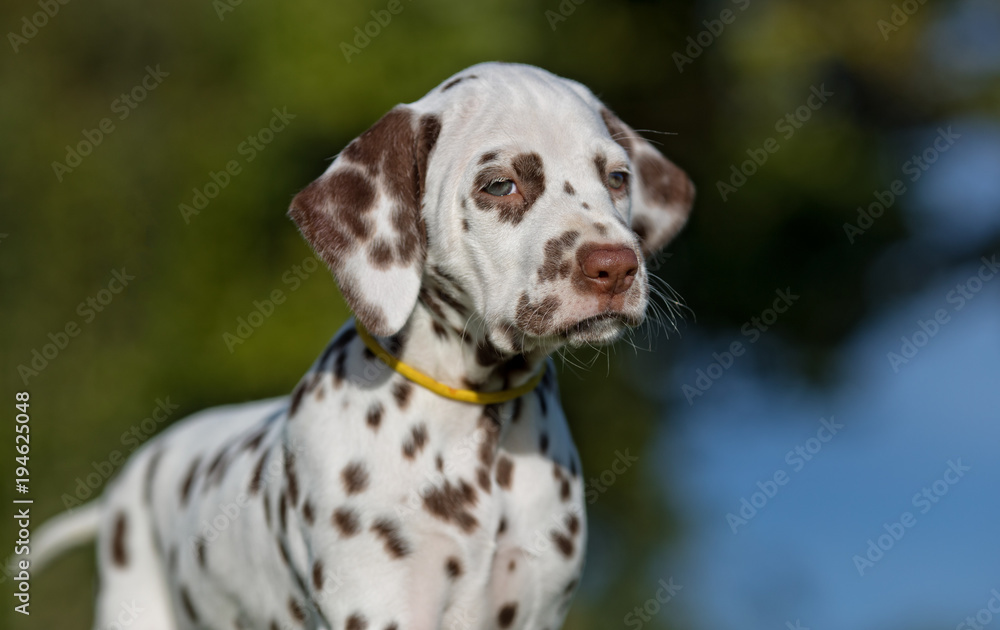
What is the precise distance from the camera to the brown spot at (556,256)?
4.02 metres

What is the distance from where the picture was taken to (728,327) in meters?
15.7

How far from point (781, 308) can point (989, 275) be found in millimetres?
2723

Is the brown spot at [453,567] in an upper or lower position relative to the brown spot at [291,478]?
lower

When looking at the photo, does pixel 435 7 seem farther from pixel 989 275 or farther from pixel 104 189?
pixel 989 275

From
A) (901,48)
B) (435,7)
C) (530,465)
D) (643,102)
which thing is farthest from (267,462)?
(901,48)

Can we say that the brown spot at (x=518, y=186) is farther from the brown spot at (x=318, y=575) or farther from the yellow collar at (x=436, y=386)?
the brown spot at (x=318, y=575)

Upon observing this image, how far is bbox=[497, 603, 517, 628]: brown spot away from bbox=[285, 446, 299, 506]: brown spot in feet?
3.03

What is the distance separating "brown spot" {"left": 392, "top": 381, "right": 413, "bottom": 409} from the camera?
4422mm
